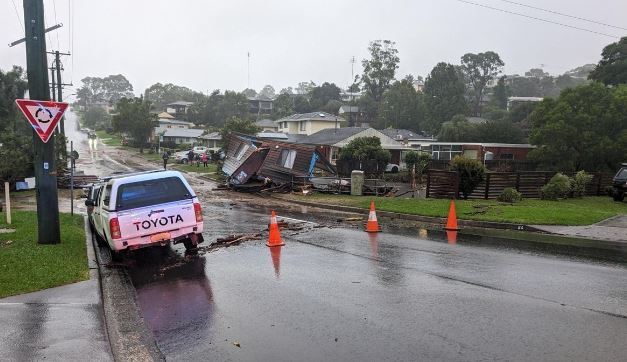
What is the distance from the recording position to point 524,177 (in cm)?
2231

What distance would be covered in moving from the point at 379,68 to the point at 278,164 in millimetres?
76204

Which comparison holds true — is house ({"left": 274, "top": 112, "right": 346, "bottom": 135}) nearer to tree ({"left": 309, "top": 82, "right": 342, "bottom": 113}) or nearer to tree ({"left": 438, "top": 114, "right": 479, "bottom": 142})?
tree ({"left": 438, "top": 114, "right": 479, "bottom": 142})

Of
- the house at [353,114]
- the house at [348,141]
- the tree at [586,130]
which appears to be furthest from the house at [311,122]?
the tree at [586,130]

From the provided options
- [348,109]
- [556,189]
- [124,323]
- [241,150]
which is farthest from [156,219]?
[348,109]

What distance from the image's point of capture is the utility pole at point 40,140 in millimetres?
10305

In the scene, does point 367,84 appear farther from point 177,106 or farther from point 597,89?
point 597,89

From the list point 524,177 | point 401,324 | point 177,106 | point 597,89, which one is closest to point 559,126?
point 597,89

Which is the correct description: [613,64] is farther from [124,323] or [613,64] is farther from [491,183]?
[124,323]

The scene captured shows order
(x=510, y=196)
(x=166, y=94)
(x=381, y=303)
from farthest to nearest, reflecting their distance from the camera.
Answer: (x=166, y=94), (x=510, y=196), (x=381, y=303)

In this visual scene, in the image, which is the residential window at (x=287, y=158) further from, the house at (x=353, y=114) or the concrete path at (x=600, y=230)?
the house at (x=353, y=114)

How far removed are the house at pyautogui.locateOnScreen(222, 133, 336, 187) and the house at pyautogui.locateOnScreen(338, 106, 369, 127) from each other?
63.5 metres

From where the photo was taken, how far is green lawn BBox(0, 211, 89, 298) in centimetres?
782

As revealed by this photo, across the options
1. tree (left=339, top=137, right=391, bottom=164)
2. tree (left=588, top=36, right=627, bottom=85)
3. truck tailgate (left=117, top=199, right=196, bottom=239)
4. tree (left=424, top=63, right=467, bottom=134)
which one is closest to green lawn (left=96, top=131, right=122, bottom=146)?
tree (left=424, top=63, right=467, bottom=134)

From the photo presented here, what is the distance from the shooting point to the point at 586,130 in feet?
104
